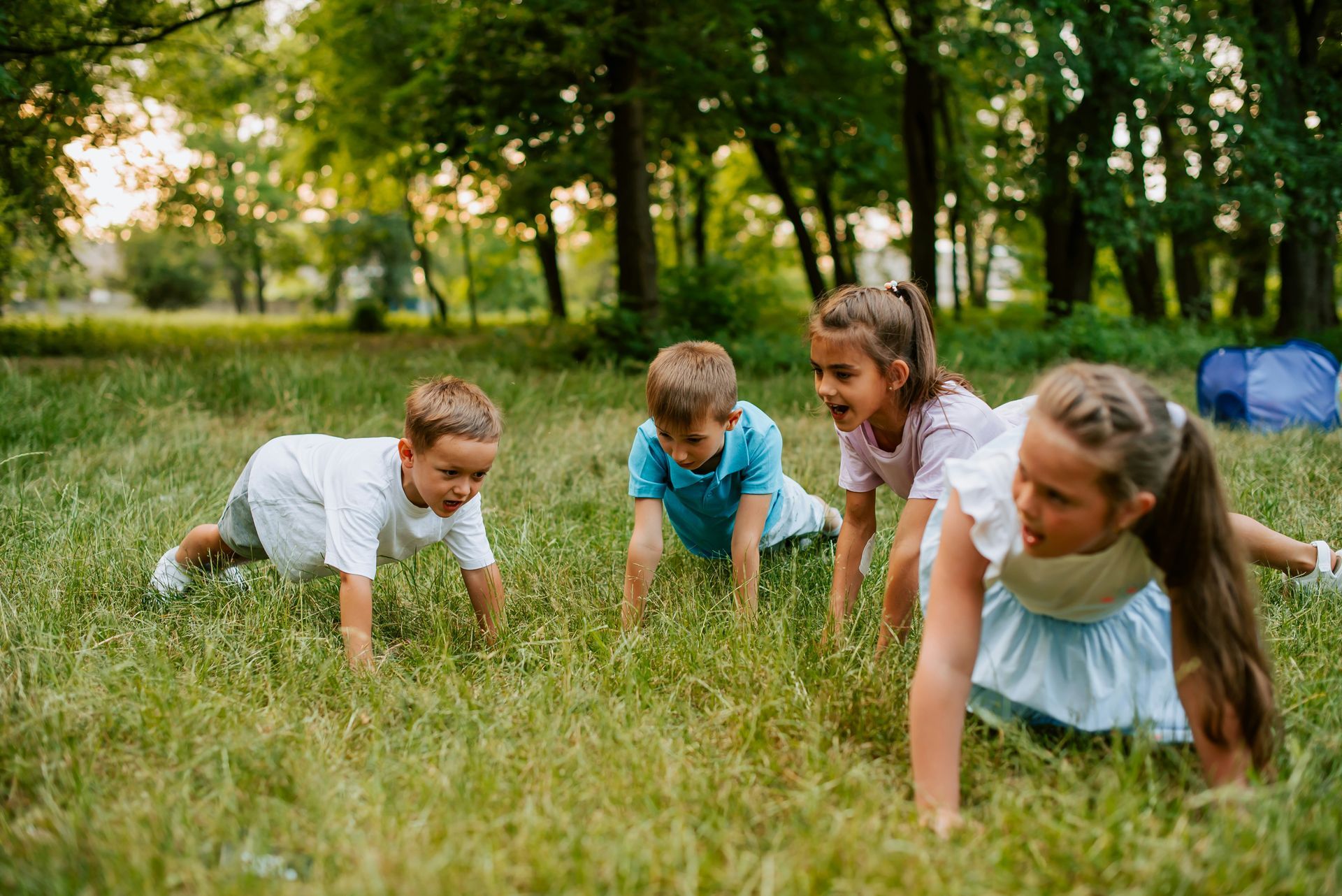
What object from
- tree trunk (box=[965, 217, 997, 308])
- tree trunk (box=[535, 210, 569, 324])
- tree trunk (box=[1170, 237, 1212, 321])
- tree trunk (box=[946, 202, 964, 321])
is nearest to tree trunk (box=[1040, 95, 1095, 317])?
tree trunk (box=[1170, 237, 1212, 321])

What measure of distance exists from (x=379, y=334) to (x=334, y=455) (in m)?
14.5

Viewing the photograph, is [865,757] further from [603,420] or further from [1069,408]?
[603,420]

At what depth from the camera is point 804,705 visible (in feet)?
8.16

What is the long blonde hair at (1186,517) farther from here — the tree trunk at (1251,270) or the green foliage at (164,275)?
the green foliage at (164,275)

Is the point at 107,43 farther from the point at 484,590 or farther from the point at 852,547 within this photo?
the point at 852,547

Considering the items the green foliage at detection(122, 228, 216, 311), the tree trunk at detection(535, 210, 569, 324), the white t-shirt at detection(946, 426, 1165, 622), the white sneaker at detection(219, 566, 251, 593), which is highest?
the green foliage at detection(122, 228, 216, 311)

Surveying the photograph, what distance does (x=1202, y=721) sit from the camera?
6.84ft

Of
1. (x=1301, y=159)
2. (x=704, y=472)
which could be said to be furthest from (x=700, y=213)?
(x=704, y=472)

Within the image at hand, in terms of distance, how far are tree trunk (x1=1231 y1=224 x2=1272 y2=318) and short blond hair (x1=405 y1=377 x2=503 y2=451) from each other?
14940mm

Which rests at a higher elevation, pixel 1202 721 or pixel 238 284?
pixel 238 284

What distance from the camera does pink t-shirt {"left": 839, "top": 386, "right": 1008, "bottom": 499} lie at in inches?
116

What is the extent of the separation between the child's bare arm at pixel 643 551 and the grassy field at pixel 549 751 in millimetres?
95

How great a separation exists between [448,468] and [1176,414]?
1973 millimetres

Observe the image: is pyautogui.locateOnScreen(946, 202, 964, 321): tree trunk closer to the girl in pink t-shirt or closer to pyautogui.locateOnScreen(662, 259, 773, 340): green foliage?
pyautogui.locateOnScreen(662, 259, 773, 340): green foliage
